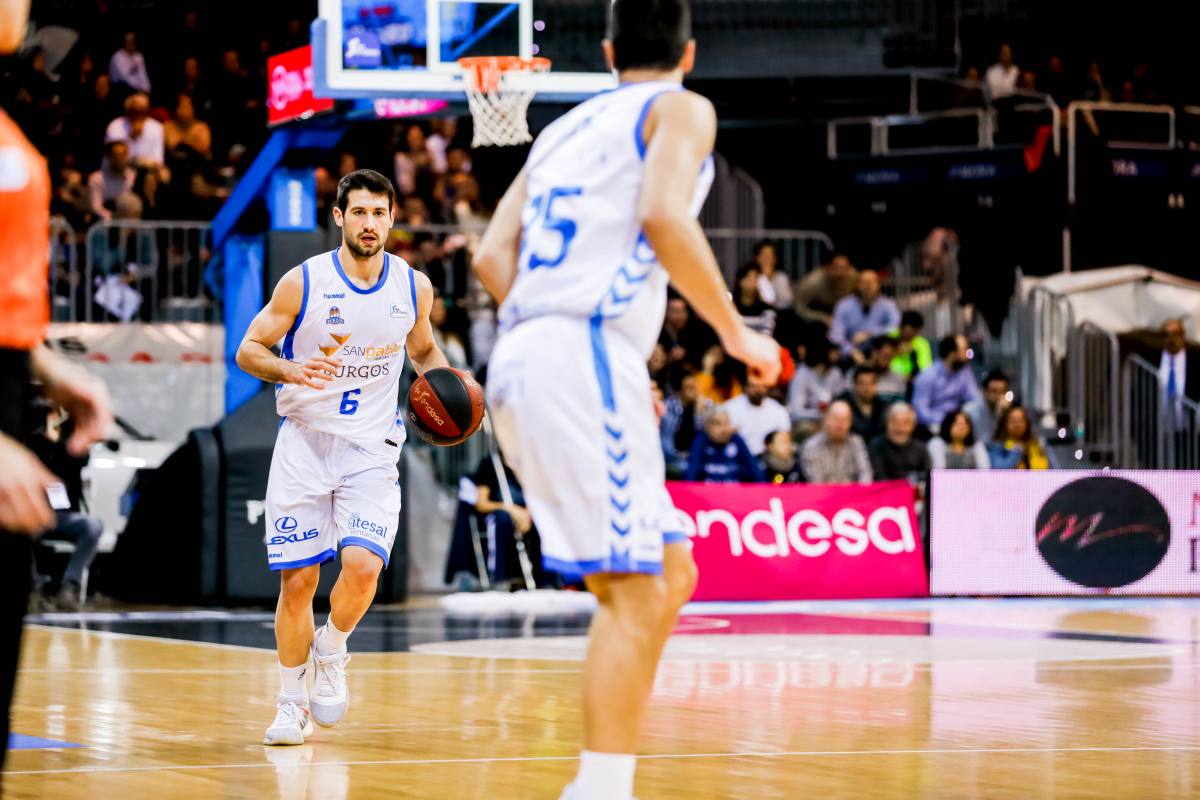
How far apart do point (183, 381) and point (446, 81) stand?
18.5ft

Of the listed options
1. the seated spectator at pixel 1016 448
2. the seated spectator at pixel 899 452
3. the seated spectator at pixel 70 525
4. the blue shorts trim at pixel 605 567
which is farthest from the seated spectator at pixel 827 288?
the blue shorts trim at pixel 605 567

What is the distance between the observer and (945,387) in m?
19.0

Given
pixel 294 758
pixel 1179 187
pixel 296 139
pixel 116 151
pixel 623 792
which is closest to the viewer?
pixel 623 792

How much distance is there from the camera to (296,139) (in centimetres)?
1503

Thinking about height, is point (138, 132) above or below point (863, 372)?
above

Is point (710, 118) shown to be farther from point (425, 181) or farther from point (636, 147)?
point (425, 181)

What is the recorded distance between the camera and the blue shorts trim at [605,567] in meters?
4.55

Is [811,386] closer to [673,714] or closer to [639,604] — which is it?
[673,714]

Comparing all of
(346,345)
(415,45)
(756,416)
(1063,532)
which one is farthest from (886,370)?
(346,345)

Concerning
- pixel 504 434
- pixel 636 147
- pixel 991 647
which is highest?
pixel 636 147

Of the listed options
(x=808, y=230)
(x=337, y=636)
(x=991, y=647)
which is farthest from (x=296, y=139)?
(x=808, y=230)

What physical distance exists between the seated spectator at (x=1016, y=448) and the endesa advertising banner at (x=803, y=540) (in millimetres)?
1958

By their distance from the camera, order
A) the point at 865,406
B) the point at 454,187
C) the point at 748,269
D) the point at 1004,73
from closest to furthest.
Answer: the point at 865,406, the point at 748,269, the point at 454,187, the point at 1004,73

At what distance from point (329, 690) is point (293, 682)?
19 cm
